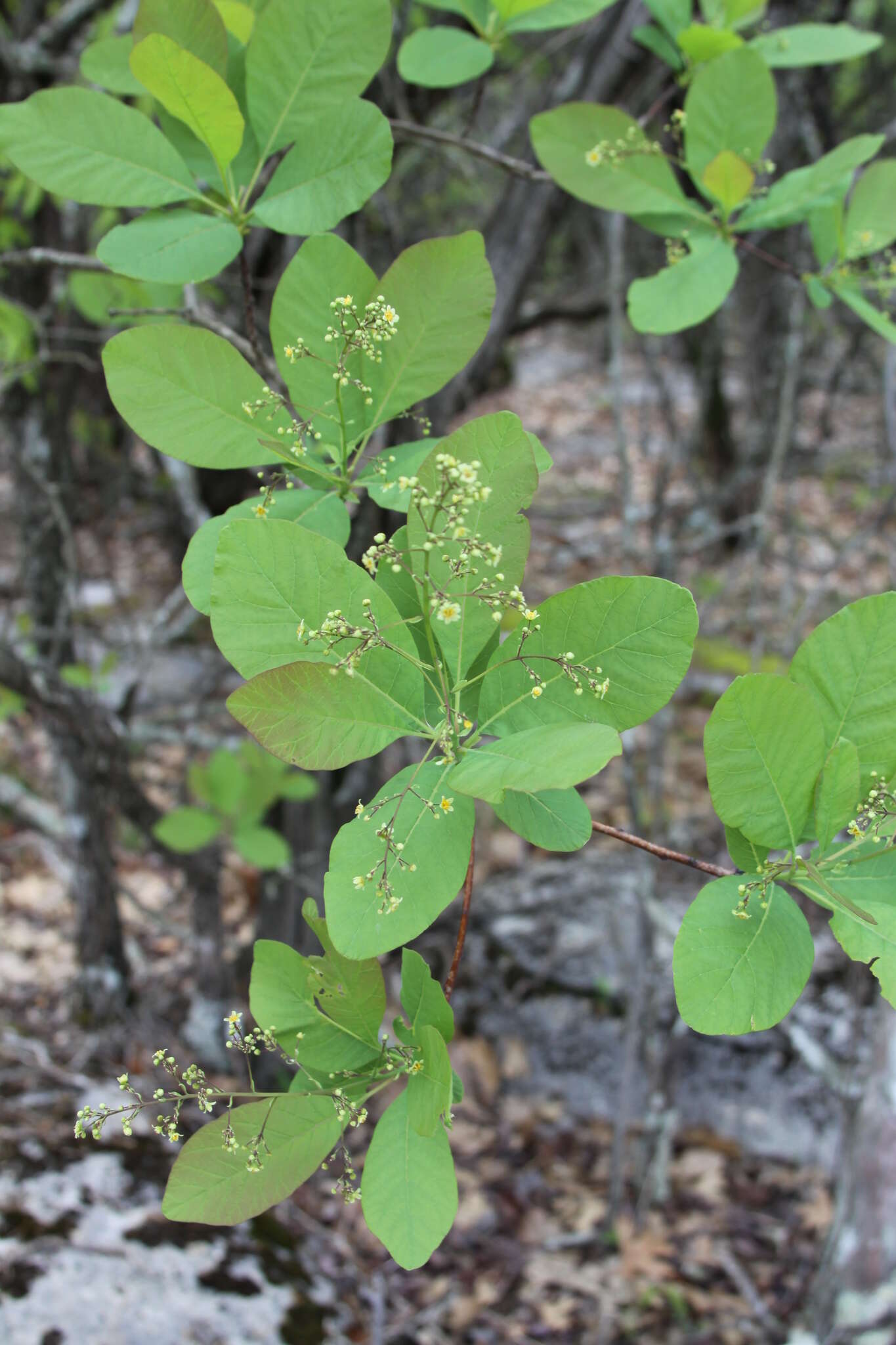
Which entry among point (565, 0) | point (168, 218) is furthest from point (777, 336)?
point (168, 218)

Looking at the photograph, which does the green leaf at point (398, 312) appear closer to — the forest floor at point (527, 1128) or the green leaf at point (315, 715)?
the green leaf at point (315, 715)

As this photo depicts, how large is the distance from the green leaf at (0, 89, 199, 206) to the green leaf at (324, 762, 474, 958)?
2.18 ft

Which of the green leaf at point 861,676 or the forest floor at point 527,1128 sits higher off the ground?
the green leaf at point 861,676

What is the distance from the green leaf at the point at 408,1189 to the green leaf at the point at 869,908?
34 centimetres

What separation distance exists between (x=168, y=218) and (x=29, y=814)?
108 inches

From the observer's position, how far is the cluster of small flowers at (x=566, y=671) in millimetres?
695

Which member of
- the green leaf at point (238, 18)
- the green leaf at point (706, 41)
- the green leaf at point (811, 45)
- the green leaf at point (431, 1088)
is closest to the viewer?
the green leaf at point (431, 1088)

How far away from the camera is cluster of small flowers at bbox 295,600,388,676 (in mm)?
674

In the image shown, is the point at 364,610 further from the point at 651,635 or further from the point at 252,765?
the point at 252,765

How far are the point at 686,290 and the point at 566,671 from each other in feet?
2.10

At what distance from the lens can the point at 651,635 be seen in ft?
2.29

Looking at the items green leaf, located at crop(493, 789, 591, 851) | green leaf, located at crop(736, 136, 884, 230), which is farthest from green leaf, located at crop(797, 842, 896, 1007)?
green leaf, located at crop(736, 136, 884, 230)

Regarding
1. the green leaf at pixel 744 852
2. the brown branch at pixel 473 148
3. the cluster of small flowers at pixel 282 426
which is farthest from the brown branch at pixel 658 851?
the brown branch at pixel 473 148

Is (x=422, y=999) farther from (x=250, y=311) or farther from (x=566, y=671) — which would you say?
(x=250, y=311)
